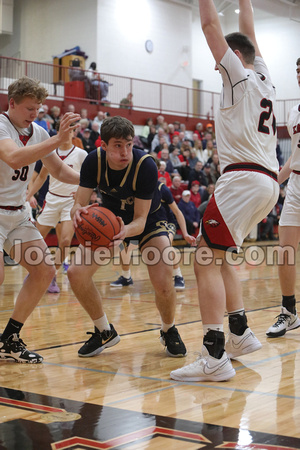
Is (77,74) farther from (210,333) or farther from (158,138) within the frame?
(210,333)

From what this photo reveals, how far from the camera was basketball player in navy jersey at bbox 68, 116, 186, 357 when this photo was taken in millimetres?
4680

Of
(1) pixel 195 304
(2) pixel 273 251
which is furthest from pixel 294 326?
(2) pixel 273 251

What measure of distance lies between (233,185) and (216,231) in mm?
334

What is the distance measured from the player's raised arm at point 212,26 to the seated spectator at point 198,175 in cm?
1528

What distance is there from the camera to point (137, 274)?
36.6ft

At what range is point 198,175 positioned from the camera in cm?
1969

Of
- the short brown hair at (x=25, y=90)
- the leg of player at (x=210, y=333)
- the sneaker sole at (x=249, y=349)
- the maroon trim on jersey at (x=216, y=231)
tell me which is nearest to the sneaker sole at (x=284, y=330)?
the sneaker sole at (x=249, y=349)

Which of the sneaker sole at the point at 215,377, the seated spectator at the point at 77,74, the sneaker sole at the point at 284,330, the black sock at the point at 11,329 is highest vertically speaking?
the seated spectator at the point at 77,74

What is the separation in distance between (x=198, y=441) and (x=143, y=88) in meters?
22.6

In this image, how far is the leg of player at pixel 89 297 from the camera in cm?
497

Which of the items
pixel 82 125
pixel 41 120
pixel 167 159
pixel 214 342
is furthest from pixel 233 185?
pixel 167 159

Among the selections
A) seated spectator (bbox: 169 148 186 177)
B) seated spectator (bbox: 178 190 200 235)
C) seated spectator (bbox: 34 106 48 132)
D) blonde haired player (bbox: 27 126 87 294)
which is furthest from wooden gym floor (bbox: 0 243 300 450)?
seated spectator (bbox: 169 148 186 177)

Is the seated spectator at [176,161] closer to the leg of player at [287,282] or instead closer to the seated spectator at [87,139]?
the seated spectator at [87,139]

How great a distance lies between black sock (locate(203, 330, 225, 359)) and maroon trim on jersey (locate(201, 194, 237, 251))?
1.90ft
